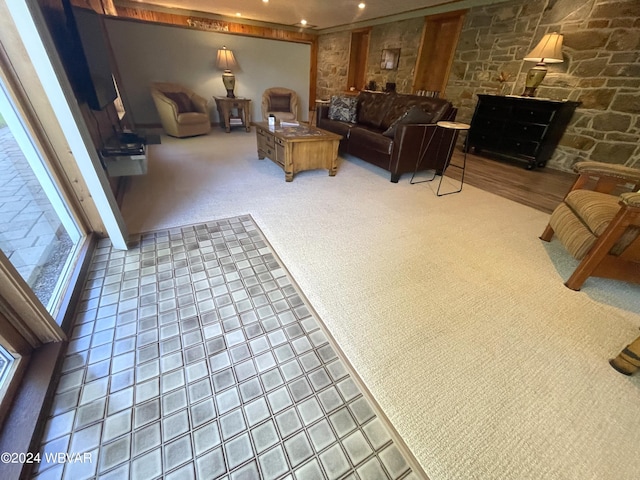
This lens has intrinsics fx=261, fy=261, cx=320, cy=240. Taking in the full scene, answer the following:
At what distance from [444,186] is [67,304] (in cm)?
331

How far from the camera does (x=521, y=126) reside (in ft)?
12.4

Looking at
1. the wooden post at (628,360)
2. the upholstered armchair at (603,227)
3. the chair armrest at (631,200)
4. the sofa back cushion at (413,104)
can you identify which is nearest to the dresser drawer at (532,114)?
the sofa back cushion at (413,104)

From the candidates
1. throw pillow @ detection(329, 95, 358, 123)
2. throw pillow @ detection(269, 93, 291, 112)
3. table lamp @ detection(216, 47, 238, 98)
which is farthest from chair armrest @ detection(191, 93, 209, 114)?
throw pillow @ detection(329, 95, 358, 123)

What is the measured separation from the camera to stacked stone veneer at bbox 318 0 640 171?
305cm

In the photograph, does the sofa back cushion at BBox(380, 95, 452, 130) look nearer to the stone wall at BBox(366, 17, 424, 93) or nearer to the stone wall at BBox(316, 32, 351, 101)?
the stone wall at BBox(366, 17, 424, 93)

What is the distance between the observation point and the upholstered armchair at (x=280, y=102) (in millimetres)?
5242

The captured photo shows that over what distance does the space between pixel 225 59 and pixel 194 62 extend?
0.58 metres

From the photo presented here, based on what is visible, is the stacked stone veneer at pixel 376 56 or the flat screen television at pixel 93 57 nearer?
the flat screen television at pixel 93 57

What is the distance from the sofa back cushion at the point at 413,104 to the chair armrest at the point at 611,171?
1524mm

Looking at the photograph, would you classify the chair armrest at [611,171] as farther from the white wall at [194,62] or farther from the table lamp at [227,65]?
the table lamp at [227,65]

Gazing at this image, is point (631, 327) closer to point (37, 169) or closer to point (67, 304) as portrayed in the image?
point (67, 304)

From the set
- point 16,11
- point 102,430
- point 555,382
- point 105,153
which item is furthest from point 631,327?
point 105,153

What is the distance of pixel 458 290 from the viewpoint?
5.02 feet

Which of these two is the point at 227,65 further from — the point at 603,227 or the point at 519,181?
the point at 603,227
